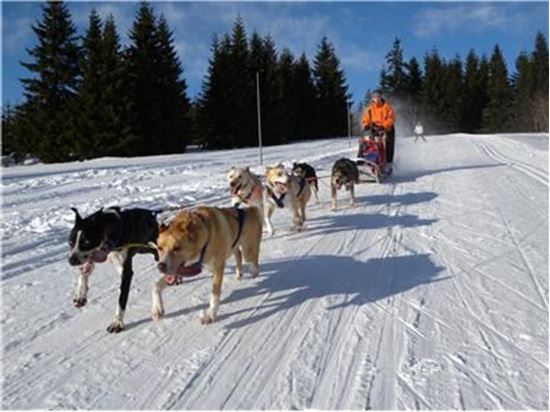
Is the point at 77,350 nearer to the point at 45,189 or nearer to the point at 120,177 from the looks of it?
the point at 45,189

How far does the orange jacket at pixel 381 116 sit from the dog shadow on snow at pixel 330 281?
769 centimetres

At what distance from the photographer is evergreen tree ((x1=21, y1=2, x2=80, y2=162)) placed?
104 feet

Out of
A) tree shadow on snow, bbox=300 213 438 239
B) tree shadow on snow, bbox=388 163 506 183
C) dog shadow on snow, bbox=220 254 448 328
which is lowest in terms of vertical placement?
tree shadow on snow, bbox=388 163 506 183

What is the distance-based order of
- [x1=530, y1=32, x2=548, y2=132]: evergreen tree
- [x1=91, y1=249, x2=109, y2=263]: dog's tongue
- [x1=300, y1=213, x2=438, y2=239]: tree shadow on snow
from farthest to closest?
[x1=530, y1=32, x2=548, y2=132]: evergreen tree < [x1=300, y1=213, x2=438, y2=239]: tree shadow on snow < [x1=91, y1=249, x2=109, y2=263]: dog's tongue

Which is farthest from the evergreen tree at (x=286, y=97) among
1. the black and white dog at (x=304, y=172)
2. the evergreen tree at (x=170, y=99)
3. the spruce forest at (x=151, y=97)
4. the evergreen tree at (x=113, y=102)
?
the black and white dog at (x=304, y=172)

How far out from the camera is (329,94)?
188 ft

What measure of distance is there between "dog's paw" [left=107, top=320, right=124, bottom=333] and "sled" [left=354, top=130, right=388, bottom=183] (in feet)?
27.7

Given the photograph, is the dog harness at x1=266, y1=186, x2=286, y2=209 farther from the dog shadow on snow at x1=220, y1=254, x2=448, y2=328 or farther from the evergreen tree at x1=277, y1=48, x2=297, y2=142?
the evergreen tree at x1=277, y1=48, x2=297, y2=142

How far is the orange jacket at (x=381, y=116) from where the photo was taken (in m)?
13.6

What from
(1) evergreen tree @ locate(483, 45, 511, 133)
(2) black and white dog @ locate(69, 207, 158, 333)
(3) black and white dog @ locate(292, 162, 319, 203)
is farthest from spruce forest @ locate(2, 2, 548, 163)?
(1) evergreen tree @ locate(483, 45, 511, 133)

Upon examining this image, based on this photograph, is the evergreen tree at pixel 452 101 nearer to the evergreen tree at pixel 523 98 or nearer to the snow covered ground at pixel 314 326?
the evergreen tree at pixel 523 98

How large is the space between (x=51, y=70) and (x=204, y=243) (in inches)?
1239

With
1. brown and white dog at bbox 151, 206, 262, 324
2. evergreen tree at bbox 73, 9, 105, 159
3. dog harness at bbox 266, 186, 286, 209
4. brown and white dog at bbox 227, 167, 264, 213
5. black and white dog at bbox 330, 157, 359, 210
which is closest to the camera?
brown and white dog at bbox 151, 206, 262, 324

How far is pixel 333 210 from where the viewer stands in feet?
30.7
